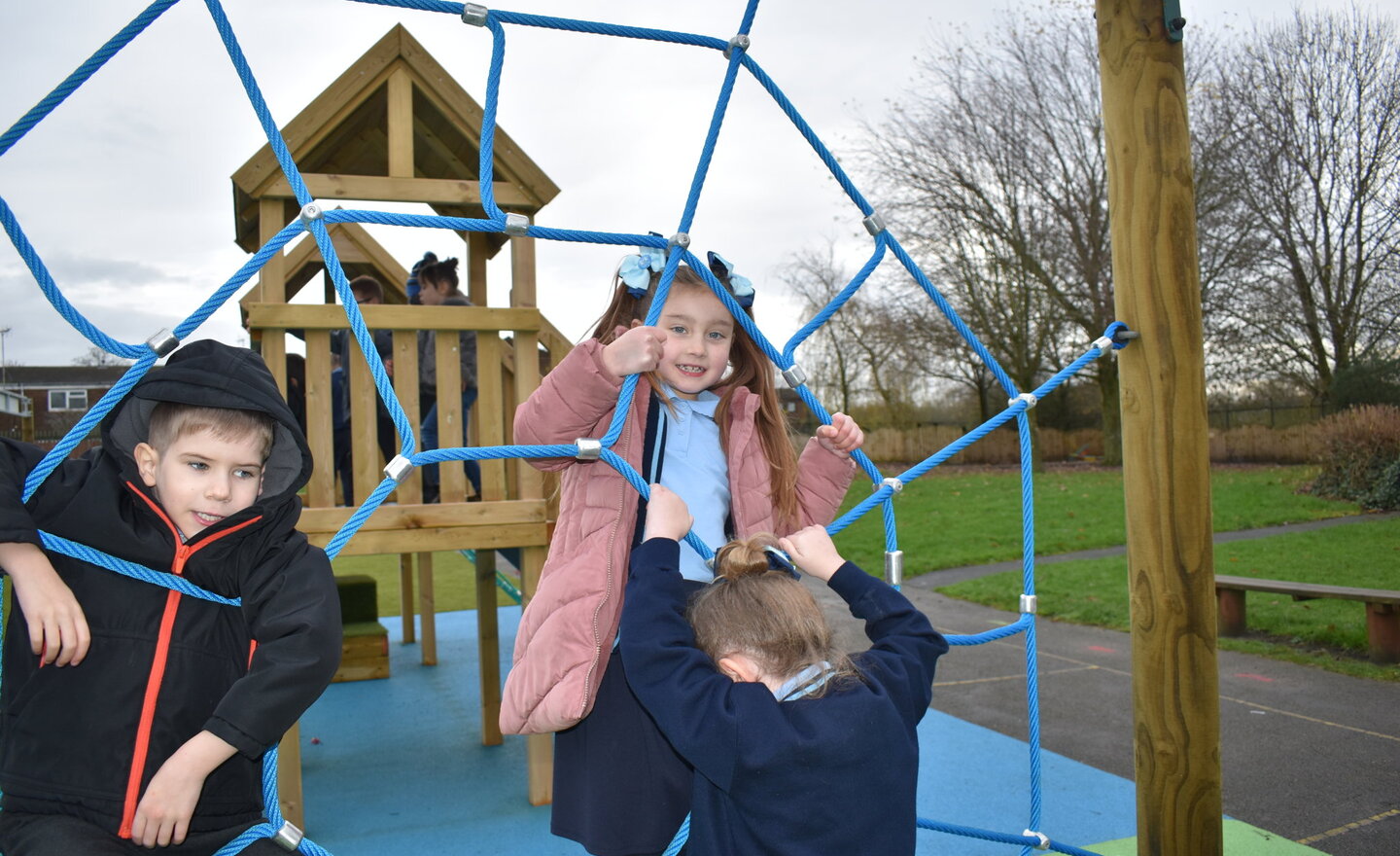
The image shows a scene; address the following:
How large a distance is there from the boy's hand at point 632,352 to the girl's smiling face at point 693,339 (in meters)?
0.10

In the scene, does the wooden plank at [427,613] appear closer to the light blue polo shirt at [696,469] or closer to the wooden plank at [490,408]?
the wooden plank at [490,408]

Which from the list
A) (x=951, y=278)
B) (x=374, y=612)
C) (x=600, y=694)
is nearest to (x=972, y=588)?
(x=374, y=612)

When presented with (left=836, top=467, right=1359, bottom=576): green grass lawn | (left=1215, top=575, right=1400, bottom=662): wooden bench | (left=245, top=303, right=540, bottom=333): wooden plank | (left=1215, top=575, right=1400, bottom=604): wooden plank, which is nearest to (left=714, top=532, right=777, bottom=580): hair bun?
(left=245, top=303, right=540, bottom=333): wooden plank

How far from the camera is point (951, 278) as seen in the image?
45.5ft

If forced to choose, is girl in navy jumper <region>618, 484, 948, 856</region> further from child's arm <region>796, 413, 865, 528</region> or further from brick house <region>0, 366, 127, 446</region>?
brick house <region>0, 366, 127, 446</region>

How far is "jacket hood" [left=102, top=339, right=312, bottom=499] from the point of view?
1.29m

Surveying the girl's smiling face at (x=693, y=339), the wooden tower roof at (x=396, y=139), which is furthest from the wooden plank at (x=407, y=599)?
the girl's smiling face at (x=693, y=339)

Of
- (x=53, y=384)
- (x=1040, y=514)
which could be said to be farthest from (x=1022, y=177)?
(x=53, y=384)

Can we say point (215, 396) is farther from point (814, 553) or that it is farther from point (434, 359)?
point (434, 359)

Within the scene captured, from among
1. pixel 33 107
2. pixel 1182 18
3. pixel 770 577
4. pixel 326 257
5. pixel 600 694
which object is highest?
pixel 1182 18

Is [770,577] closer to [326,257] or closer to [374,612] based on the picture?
[326,257]

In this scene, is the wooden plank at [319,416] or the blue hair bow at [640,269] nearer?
the blue hair bow at [640,269]

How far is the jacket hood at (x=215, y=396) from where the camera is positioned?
1293 mm

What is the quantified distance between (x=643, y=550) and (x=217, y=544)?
549 millimetres
